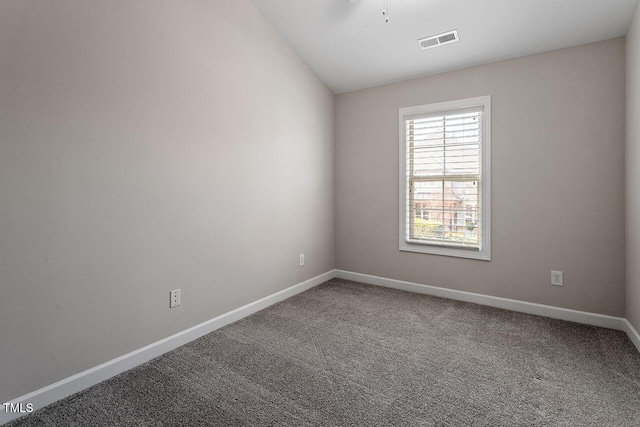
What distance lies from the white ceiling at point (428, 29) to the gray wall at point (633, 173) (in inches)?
10.4

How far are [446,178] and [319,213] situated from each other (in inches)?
58.7

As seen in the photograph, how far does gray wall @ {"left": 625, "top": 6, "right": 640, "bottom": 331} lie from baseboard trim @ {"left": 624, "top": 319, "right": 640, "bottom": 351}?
0.13 ft

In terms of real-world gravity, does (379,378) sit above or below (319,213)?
below

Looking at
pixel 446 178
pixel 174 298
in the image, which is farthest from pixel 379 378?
pixel 446 178

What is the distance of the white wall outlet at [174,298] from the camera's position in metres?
2.28

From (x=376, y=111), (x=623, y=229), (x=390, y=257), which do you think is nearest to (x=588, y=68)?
(x=623, y=229)

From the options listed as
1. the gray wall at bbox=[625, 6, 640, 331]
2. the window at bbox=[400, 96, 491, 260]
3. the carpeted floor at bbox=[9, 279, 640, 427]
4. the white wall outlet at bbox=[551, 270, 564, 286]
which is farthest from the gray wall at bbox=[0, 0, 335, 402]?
the gray wall at bbox=[625, 6, 640, 331]

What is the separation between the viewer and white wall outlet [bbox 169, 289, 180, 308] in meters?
2.28

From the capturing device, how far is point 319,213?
3895 mm

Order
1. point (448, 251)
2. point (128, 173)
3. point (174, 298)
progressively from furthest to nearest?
point (448, 251), point (174, 298), point (128, 173)

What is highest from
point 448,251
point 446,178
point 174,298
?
point 446,178

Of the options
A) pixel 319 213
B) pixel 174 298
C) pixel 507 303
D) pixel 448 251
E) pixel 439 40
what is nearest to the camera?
pixel 174 298

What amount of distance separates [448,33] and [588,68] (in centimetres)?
119

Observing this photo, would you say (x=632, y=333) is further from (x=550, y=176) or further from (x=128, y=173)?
(x=128, y=173)
